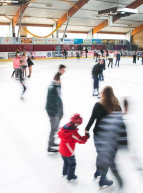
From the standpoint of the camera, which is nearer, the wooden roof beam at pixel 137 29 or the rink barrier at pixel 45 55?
A: the rink barrier at pixel 45 55

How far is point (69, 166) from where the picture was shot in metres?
2.44

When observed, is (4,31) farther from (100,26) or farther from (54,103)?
(54,103)

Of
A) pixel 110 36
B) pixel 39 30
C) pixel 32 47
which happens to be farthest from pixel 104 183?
pixel 110 36

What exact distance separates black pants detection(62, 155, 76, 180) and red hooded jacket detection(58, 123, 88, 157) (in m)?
0.09

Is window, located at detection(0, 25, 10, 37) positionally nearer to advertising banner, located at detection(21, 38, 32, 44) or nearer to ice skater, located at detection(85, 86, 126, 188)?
advertising banner, located at detection(21, 38, 32, 44)

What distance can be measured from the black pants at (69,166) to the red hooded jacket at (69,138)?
0.09 metres

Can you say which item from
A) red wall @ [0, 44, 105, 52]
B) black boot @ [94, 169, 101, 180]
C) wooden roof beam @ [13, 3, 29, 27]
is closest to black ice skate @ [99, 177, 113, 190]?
black boot @ [94, 169, 101, 180]

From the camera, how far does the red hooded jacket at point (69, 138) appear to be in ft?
7.38

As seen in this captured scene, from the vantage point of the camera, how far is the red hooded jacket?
2248 mm

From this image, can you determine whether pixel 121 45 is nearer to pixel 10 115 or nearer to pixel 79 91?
pixel 79 91

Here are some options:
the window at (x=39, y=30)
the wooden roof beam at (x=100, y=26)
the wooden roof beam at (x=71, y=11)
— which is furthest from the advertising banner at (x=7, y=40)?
the wooden roof beam at (x=100, y=26)

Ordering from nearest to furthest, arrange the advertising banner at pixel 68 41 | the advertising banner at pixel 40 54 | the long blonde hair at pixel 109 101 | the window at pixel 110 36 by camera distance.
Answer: the long blonde hair at pixel 109 101, the advertising banner at pixel 40 54, the advertising banner at pixel 68 41, the window at pixel 110 36

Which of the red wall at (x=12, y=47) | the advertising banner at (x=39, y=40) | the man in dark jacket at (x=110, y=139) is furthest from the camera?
the advertising banner at (x=39, y=40)

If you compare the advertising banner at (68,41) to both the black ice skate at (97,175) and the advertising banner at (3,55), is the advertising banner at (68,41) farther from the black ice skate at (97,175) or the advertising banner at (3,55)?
the black ice skate at (97,175)
